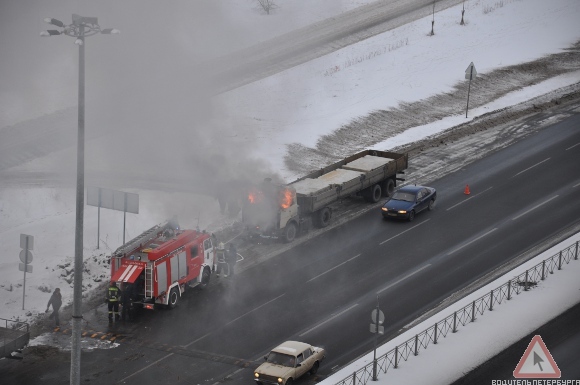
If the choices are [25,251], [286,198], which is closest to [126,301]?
[25,251]

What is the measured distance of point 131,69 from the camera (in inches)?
1943

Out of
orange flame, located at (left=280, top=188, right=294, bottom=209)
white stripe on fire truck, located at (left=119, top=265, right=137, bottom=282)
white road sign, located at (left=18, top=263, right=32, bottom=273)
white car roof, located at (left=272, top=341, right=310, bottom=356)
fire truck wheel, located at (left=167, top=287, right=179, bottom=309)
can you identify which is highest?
orange flame, located at (left=280, top=188, right=294, bottom=209)

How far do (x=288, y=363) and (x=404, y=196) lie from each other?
17.8 metres

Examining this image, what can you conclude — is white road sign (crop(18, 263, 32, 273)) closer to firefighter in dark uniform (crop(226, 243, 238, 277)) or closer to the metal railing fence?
firefighter in dark uniform (crop(226, 243, 238, 277))

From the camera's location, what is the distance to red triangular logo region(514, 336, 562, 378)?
25.8 m

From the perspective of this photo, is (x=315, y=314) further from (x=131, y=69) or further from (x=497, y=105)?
(x=497, y=105)

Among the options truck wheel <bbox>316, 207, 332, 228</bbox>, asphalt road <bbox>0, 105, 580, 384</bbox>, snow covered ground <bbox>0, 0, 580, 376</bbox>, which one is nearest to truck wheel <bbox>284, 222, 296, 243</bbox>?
asphalt road <bbox>0, 105, 580, 384</bbox>

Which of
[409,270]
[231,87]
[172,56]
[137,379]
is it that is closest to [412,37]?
[231,87]

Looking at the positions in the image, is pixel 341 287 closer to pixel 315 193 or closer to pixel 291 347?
pixel 315 193

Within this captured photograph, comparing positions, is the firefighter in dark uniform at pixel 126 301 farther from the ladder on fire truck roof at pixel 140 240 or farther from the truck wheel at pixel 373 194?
the truck wheel at pixel 373 194

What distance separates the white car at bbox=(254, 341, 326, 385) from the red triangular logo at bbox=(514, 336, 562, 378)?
6.42 m

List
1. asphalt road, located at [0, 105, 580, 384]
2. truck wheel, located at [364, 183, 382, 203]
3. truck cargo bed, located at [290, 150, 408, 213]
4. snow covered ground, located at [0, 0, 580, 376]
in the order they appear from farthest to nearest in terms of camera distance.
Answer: truck wheel, located at [364, 183, 382, 203] → truck cargo bed, located at [290, 150, 408, 213] → snow covered ground, located at [0, 0, 580, 376] → asphalt road, located at [0, 105, 580, 384]

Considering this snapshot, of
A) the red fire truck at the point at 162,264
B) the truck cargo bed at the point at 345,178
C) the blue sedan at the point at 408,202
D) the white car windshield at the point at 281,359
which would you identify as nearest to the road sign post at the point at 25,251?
the red fire truck at the point at 162,264

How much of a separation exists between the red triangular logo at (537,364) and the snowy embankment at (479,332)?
2.40 m
